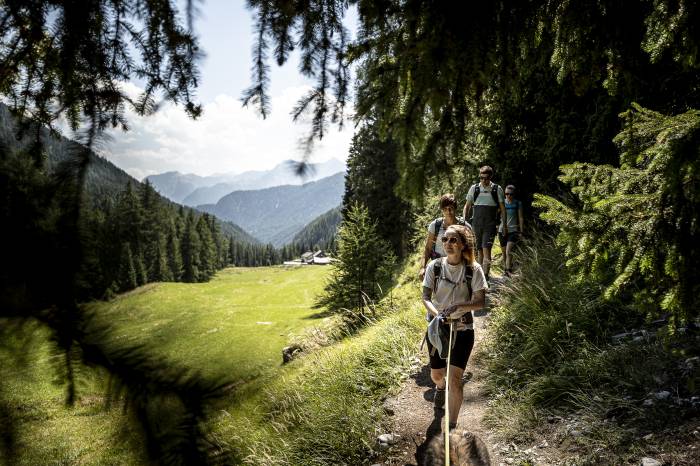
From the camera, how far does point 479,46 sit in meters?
1.80

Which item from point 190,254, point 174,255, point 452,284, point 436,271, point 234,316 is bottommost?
point 234,316

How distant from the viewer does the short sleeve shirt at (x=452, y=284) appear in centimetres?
413

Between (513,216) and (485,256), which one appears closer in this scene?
(485,256)

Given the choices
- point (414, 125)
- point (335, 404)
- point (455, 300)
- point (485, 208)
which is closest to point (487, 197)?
point (485, 208)

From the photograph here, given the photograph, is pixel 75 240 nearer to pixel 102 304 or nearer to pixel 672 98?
pixel 102 304

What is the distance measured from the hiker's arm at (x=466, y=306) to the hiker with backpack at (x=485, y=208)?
3.64 m

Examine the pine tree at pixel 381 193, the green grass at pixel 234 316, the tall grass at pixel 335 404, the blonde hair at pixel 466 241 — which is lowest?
the green grass at pixel 234 316

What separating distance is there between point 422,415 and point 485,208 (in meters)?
4.40

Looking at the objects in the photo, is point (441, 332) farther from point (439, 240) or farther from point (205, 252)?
point (205, 252)

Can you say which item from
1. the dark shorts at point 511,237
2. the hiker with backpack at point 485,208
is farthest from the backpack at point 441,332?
the dark shorts at point 511,237

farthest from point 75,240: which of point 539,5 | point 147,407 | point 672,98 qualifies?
point 672,98

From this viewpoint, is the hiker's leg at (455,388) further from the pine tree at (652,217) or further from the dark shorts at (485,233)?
the dark shorts at (485,233)

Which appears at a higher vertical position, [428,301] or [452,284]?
[452,284]

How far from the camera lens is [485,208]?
7660 mm
